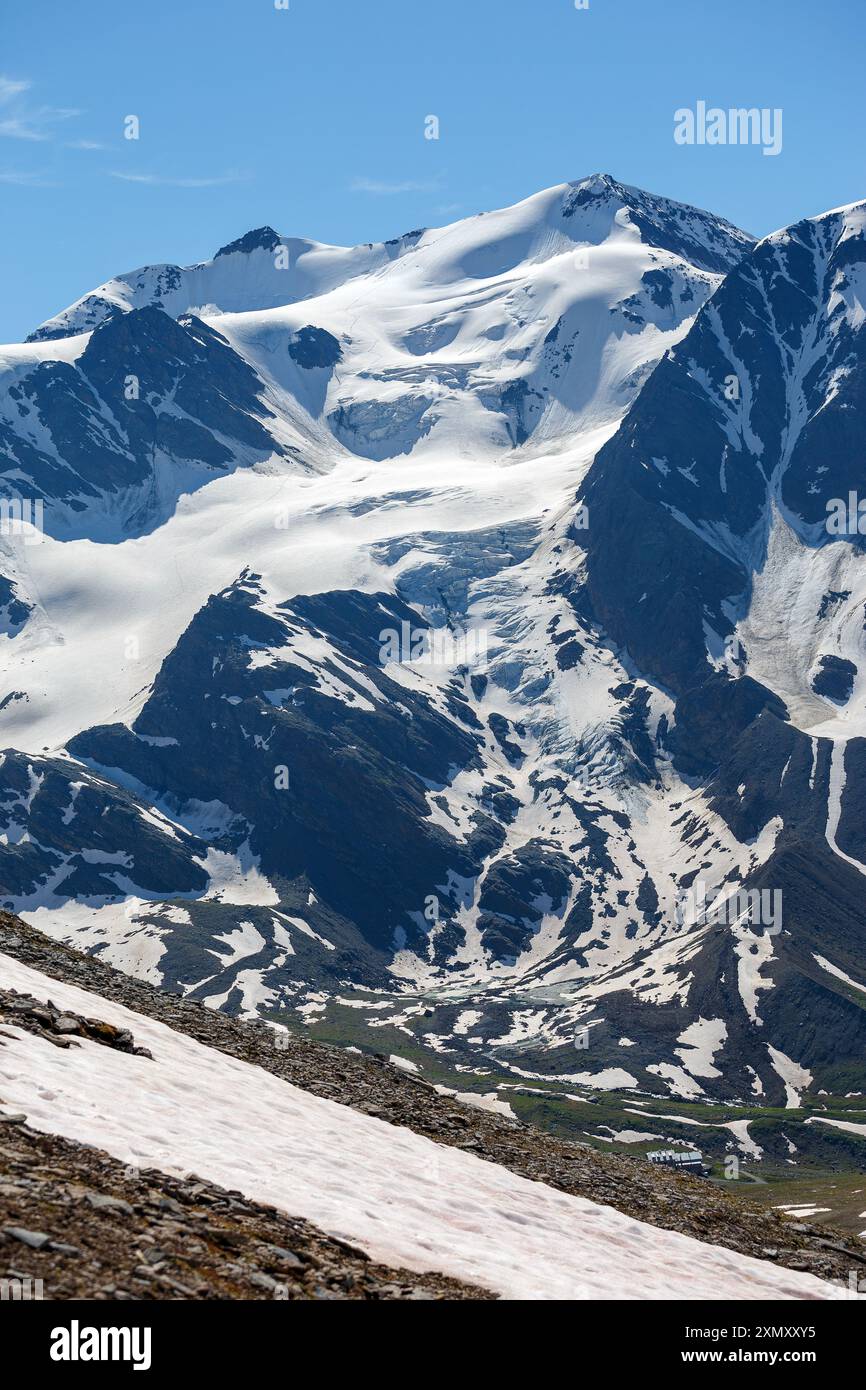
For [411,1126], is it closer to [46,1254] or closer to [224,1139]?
[224,1139]

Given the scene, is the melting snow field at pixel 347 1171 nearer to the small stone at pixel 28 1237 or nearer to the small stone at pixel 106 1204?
the small stone at pixel 106 1204

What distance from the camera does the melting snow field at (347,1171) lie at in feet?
111

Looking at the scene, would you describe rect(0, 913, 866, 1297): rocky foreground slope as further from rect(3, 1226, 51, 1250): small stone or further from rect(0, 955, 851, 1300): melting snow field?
rect(0, 955, 851, 1300): melting snow field

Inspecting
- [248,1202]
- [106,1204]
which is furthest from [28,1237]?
[248,1202]

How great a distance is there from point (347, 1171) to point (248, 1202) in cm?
722

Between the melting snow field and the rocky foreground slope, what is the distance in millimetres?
1312

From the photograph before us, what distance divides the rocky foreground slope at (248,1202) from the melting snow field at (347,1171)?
1.31 metres

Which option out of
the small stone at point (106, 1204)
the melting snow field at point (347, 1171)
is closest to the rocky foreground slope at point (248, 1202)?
the small stone at point (106, 1204)

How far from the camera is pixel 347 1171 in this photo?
39.2 meters

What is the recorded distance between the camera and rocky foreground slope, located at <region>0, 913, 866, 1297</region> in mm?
26875

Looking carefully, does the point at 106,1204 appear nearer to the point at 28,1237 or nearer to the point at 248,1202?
the point at 28,1237

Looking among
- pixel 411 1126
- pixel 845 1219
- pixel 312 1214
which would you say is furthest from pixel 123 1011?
pixel 845 1219
